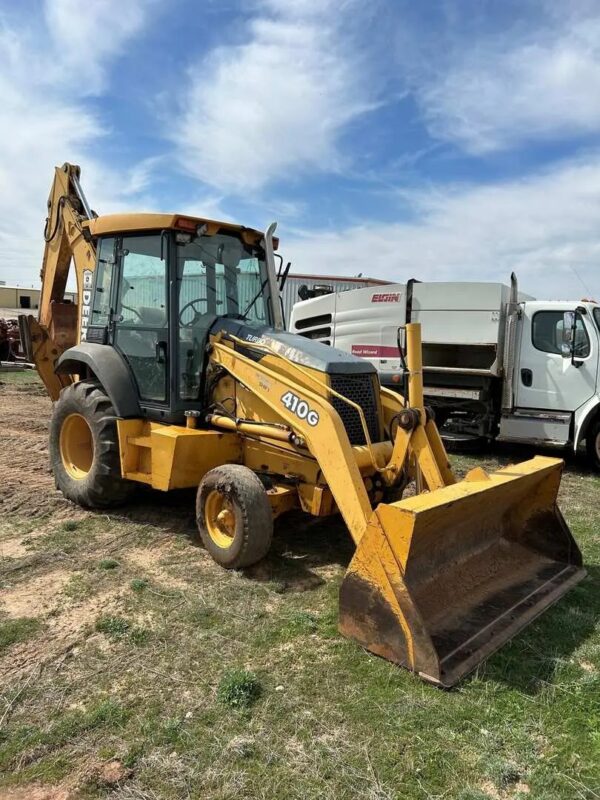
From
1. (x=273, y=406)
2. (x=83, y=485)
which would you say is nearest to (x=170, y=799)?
(x=273, y=406)

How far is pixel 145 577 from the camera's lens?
4625mm

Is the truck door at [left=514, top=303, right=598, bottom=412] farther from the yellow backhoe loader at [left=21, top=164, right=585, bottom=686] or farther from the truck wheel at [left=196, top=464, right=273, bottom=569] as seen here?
the truck wheel at [left=196, top=464, right=273, bottom=569]

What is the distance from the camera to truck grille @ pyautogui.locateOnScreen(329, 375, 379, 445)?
492 centimetres

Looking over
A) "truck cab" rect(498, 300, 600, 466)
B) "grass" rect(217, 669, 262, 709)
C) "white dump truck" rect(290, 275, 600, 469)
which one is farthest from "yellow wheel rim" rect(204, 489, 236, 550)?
"truck cab" rect(498, 300, 600, 466)

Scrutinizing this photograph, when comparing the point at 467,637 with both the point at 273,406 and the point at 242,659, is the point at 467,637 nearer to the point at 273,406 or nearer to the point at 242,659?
the point at 242,659

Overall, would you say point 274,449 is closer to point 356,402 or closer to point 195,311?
point 356,402

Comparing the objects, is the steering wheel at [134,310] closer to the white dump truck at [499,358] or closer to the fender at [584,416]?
the white dump truck at [499,358]

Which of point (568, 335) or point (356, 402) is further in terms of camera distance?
point (568, 335)

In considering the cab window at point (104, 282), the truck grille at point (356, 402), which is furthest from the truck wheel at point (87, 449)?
the truck grille at point (356, 402)

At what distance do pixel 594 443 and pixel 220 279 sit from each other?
6.26 metres

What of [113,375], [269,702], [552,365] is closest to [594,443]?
[552,365]

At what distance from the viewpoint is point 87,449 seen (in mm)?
6504

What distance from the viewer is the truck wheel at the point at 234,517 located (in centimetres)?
454

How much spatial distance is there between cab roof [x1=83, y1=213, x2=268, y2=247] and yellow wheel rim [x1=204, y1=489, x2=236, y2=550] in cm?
230
